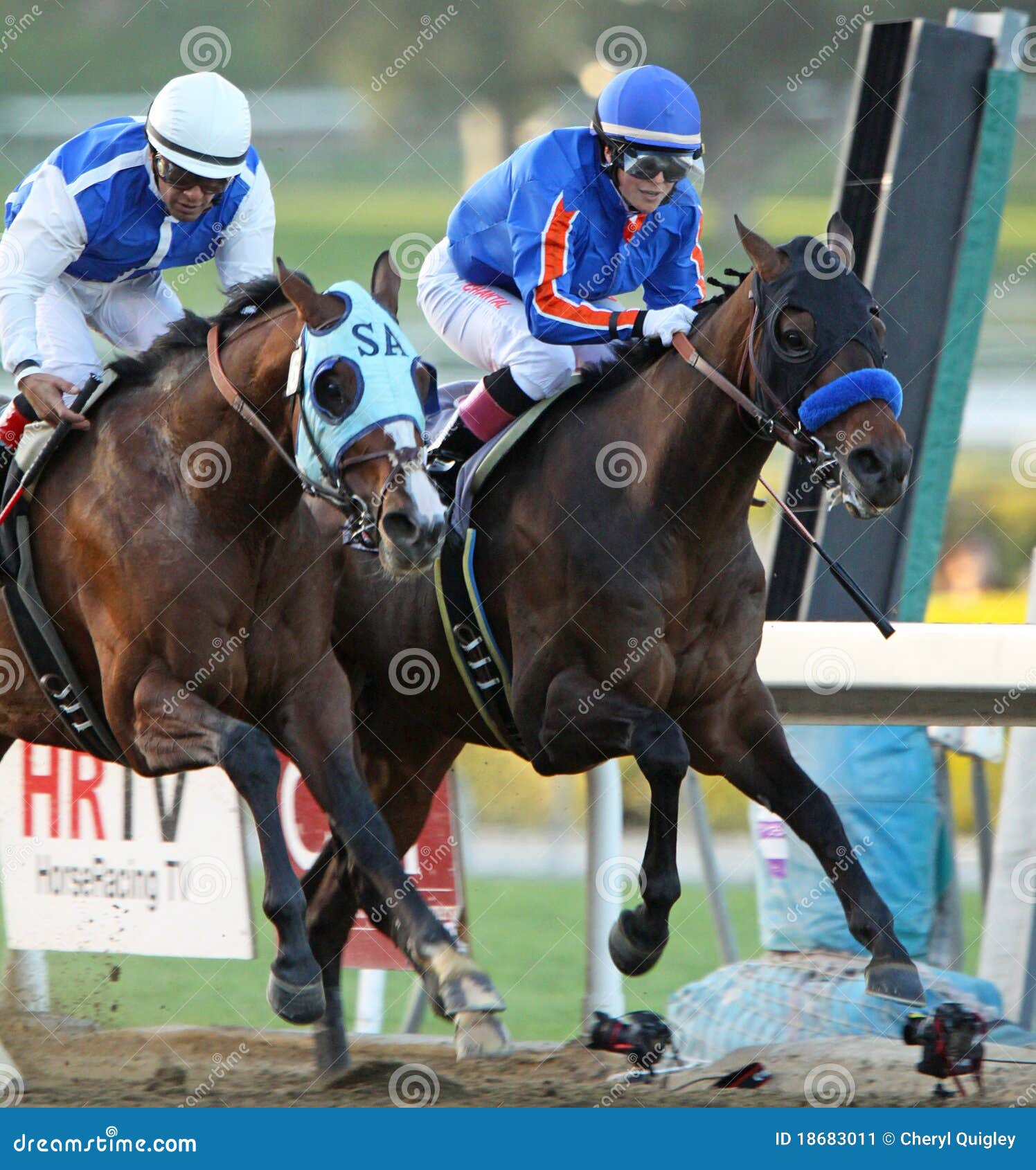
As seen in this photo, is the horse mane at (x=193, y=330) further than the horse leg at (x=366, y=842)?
Yes

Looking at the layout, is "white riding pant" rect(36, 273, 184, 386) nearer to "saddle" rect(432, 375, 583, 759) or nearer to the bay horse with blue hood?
the bay horse with blue hood

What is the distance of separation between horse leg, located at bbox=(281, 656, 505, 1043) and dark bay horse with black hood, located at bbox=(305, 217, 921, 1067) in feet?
0.31

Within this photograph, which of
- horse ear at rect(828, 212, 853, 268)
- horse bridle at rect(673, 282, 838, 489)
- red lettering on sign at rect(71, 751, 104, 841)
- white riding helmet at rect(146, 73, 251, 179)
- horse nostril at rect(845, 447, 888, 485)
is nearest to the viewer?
horse nostril at rect(845, 447, 888, 485)

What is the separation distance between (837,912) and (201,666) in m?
2.11

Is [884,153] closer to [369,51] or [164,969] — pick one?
[164,969]

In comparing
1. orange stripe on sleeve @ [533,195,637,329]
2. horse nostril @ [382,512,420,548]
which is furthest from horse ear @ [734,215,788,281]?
horse nostril @ [382,512,420,548]

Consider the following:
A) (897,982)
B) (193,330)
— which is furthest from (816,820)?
(193,330)

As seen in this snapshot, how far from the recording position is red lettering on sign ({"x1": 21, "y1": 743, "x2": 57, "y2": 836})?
4.29m

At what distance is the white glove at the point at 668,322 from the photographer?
3.53 m

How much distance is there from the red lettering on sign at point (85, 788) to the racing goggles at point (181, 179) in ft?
5.05

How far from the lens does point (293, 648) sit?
322cm

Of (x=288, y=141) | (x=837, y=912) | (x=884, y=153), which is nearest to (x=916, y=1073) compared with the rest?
(x=837, y=912)

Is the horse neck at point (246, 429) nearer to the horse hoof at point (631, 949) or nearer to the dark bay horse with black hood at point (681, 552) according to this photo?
the dark bay horse with black hood at point (681, 552)

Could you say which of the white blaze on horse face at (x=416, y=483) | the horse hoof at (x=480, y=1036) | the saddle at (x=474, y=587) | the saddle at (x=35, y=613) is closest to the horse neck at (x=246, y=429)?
the white blaze on horse face at (x=416, y=483)
